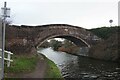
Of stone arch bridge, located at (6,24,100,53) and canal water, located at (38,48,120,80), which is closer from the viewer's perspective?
canal water, located at (38,48,120,80)

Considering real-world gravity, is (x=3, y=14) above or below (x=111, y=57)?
above

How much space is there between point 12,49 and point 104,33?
29.6 meters

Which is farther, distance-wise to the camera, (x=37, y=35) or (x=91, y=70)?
(x=37, y=35)

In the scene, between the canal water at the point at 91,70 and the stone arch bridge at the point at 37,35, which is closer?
the canal water at the point at 91,70

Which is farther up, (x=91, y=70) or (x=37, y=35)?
(x=37, y=35)

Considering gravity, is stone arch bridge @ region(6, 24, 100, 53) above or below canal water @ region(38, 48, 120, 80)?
above

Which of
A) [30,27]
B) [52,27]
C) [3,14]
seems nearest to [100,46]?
[52,27]

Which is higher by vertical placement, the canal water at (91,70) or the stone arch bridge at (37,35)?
the stone arch bridge at (37,35)

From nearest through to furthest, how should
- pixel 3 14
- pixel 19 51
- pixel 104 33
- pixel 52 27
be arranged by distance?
pixel 3 14, pixel 19 51, pixel 52 27, pixel 104 33

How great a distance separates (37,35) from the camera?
5416 centimetres

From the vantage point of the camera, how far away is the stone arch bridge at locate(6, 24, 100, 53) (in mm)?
41219

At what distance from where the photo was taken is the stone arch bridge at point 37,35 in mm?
41219

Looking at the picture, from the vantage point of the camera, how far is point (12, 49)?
123ft

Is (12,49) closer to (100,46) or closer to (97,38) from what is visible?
(100,46)
